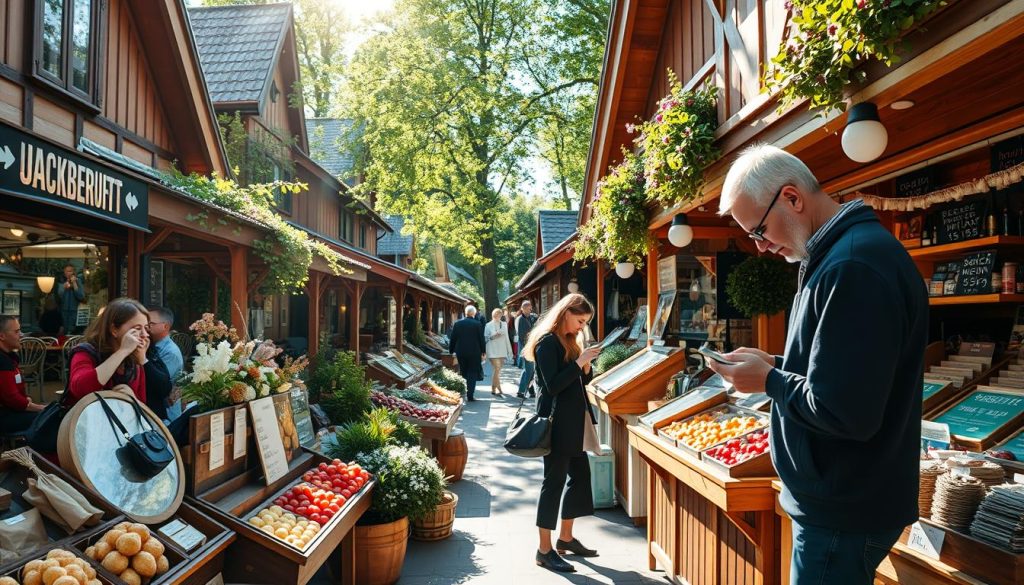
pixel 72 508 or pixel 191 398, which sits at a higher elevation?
pixel 191 398

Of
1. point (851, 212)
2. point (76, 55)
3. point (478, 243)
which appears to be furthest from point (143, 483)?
point (478, 243)

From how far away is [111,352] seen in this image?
12.0 ft

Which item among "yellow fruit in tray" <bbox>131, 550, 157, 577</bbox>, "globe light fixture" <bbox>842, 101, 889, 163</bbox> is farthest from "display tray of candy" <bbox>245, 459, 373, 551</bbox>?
"globe light fixture" <bbox>842, 101, 889, 163</bbox>

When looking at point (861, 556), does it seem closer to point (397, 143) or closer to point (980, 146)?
point (980, 146)

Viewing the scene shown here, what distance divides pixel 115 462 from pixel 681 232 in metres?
4.43

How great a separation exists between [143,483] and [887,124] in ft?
14.2

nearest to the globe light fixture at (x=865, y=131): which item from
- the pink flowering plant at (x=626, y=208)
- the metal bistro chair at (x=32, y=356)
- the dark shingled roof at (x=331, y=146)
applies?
the pink flowering plant at (x=626, y=208)

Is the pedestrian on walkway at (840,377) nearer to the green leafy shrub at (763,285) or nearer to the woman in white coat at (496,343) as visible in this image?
the green leafy shrub at (763,285)

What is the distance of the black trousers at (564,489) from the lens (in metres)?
4.96

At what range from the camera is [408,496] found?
16.0 ft

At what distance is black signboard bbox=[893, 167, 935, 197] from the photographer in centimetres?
462

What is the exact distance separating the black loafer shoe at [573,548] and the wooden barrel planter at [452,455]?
8.50 ft

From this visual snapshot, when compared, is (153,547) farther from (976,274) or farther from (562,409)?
(976,274)

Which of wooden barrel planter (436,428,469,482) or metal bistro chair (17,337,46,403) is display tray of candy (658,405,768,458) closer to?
→ wooden barrel planter (436,428,469,482)
